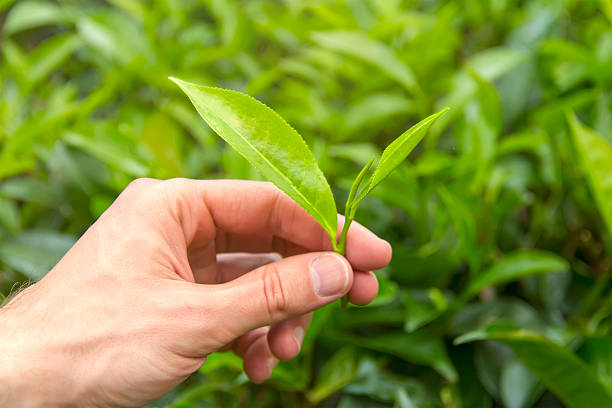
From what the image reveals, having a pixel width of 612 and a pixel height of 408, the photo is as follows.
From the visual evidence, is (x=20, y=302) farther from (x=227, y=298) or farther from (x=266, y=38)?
(x=266, y=38)

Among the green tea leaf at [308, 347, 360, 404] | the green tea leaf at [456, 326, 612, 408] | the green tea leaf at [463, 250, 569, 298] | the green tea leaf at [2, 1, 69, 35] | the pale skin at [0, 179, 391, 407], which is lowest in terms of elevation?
the green tea leaf at [308, 347, 360, 404]

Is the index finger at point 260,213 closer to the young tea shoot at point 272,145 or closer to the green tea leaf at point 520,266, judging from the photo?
the young tea shoot at point 272,145

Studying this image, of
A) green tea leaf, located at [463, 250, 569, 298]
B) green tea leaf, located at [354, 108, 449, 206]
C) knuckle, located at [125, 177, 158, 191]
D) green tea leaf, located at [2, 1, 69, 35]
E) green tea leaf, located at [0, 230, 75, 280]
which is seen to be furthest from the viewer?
green tea leaf, located at [2, 1, 69, 35]

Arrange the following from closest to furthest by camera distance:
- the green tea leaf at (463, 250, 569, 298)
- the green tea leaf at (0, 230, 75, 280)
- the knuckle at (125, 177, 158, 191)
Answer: the knuckle at (125, 177, 158, 191), the green tea leaf at (463, 250, 569, 298), the green tea leaf at (0, 230, 75, 280)

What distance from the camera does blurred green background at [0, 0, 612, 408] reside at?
2.53ft

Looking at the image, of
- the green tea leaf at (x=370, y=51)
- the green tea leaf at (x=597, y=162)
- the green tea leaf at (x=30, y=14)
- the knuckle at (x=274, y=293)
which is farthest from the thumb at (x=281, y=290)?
the green tea leaf at (x=30, y=14)

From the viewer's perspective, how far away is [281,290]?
546 mm

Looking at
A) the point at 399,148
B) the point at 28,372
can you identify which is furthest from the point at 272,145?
the point at 28,372

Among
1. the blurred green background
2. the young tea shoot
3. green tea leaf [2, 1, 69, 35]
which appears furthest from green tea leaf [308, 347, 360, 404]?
green tea leaf [2, 1, 69, 35]

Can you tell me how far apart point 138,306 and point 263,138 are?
208 mm

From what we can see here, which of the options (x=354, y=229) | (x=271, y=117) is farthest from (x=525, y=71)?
(x=271, y=117)

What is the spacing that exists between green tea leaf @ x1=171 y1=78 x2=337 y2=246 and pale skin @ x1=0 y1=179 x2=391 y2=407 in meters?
0.09

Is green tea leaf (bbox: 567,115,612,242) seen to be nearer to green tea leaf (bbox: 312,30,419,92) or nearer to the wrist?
green tea leaf (bbox: 312,30,419,92)

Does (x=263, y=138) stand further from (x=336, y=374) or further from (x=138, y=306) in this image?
(x=336, y=374)
